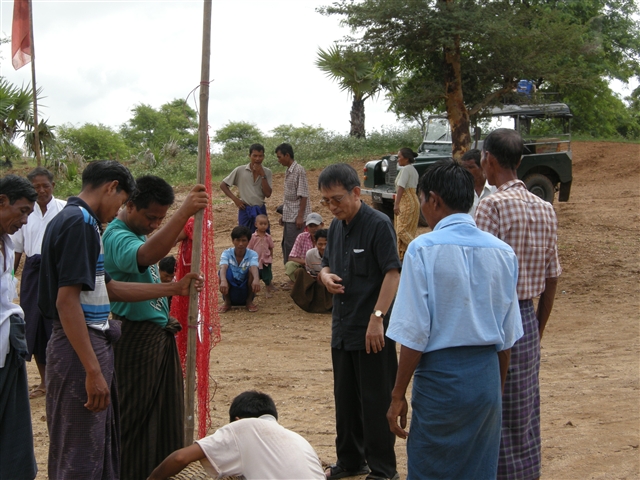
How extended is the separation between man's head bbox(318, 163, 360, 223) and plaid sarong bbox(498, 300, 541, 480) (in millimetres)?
1146

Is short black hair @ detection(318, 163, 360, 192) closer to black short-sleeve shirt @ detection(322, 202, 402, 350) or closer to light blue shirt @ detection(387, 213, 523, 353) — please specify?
black short-sleeve shirt @ detection(322, 202, 402, 350)

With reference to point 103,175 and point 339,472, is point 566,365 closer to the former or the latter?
point 339,472

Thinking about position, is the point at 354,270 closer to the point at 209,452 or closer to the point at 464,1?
the point at 209,452

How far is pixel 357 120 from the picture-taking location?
2347 cm

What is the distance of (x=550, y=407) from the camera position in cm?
521

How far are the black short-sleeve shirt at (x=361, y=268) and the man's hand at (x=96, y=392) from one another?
1.40 metres

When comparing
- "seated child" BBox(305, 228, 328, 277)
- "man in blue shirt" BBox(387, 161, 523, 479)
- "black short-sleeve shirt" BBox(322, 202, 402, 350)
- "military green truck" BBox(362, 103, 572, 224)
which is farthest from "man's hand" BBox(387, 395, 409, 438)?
"military green truck" BBox(362, 103, 572, 224)

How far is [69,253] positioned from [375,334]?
5.27 ft

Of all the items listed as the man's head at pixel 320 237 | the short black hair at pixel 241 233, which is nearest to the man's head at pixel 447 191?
the man's head at pixel 320 237

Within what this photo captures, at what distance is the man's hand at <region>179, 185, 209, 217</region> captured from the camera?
3147 mm

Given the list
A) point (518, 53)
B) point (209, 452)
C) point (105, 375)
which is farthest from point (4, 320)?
point (518, 53)

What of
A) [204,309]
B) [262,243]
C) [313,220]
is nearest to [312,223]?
[313,220]

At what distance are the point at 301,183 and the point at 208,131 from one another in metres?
5.12

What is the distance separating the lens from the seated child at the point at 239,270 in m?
8.18
